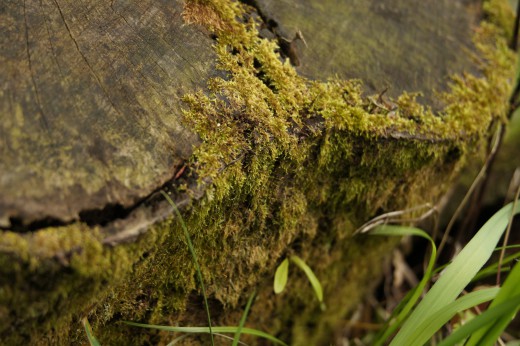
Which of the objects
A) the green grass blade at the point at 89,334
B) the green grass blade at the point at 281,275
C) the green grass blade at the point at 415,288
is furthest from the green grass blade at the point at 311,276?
the green grass blade at the point at 89,334

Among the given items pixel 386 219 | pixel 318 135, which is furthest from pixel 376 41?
pixel 386 219

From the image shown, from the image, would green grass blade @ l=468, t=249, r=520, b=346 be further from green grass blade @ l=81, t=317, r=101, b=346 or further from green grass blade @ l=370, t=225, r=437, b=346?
green grass blade @ l=81, t=317, r=101, b=346

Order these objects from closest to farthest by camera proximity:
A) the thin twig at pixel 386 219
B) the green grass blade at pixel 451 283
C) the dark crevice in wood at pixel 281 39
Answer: the green grass blade at pixel 451 283
the dark crevice in wood at pixel 281 39
the thin twig at pixel 386 219

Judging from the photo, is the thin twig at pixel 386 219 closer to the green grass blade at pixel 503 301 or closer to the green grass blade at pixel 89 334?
the green grass blade at pixel 503 301

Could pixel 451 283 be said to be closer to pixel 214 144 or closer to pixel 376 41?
pixel 214 144

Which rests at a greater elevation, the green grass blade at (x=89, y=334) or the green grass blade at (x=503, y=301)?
the green grass blade at (x=503, y=301)

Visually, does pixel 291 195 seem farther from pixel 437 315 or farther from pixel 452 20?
pixel 452 20

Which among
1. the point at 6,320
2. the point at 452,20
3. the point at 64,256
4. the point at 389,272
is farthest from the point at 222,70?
the point at 389,272

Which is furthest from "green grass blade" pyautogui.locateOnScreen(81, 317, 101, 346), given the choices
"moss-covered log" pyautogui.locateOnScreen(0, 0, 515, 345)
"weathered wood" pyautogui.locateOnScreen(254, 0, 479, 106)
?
"weathered wood" pyautogui.locateOnScreen(254, 0, 479, 106)
